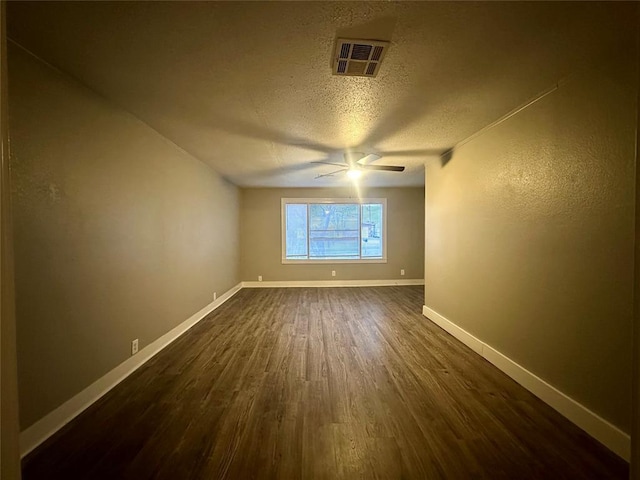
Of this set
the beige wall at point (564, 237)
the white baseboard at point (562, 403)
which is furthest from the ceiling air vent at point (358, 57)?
the white baseboard at point (562, 403)

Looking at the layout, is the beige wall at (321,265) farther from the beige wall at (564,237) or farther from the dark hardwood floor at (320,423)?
the beige wall at (564,237)

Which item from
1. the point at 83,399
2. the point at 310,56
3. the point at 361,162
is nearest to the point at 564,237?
the point at 310,56

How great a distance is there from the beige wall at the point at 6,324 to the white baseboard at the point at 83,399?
1320 mm

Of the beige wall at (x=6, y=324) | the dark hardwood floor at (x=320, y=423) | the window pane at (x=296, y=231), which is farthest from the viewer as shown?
the window pane at (x=296, y=231)

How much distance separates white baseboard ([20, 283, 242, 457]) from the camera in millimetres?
1514

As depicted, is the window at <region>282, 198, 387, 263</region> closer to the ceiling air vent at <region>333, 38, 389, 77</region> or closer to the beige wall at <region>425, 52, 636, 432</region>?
the beige wall at <region>425, 52, 636, 432</region>

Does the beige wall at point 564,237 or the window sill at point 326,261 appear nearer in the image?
the beige wall at point 564,237

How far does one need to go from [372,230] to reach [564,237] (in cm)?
484

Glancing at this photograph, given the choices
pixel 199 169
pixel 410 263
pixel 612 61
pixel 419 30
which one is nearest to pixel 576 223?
pixel 612 61

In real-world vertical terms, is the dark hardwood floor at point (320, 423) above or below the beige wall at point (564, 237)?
below

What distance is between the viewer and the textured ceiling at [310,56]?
128cm

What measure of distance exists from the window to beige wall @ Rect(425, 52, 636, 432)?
3.72 m

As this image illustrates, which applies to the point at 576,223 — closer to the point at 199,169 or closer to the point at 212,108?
the point at 212,108

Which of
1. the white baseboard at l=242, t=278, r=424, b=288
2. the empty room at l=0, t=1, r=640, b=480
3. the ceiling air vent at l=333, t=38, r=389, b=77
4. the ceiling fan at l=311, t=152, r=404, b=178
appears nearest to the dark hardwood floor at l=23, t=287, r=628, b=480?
the empty room at l=0, t=1, r=640, b=480
